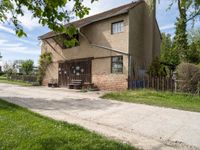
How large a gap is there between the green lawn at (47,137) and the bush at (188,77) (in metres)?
10.2

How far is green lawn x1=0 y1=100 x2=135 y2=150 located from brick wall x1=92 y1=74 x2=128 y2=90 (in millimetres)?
13155

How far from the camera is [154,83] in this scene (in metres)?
17.7

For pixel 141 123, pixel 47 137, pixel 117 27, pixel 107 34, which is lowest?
pixel 141 123

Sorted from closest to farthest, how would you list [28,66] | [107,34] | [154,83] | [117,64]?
[154,83]
[117,64]
[107,34]
[28,66]

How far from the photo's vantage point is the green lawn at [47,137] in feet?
18.1

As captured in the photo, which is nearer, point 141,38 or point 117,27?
point 117,27

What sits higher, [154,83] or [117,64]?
[117,64]

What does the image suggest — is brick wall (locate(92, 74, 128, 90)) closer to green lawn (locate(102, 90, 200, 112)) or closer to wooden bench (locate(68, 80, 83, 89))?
wooden bench (locate(68, 80, 83, 89))

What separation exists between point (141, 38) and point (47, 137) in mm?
18001

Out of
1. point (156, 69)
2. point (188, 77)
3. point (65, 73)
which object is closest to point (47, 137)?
point (188, 77)

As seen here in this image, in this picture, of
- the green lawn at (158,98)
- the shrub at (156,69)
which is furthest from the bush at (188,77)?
the shrub at (156,69)

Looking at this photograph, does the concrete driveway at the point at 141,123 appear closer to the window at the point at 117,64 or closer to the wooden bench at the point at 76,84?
the window at the point at 117,64

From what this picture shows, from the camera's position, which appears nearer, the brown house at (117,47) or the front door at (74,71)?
the brown house at (117,47)

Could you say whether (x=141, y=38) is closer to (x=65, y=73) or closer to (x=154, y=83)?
(x=154, y=83)
